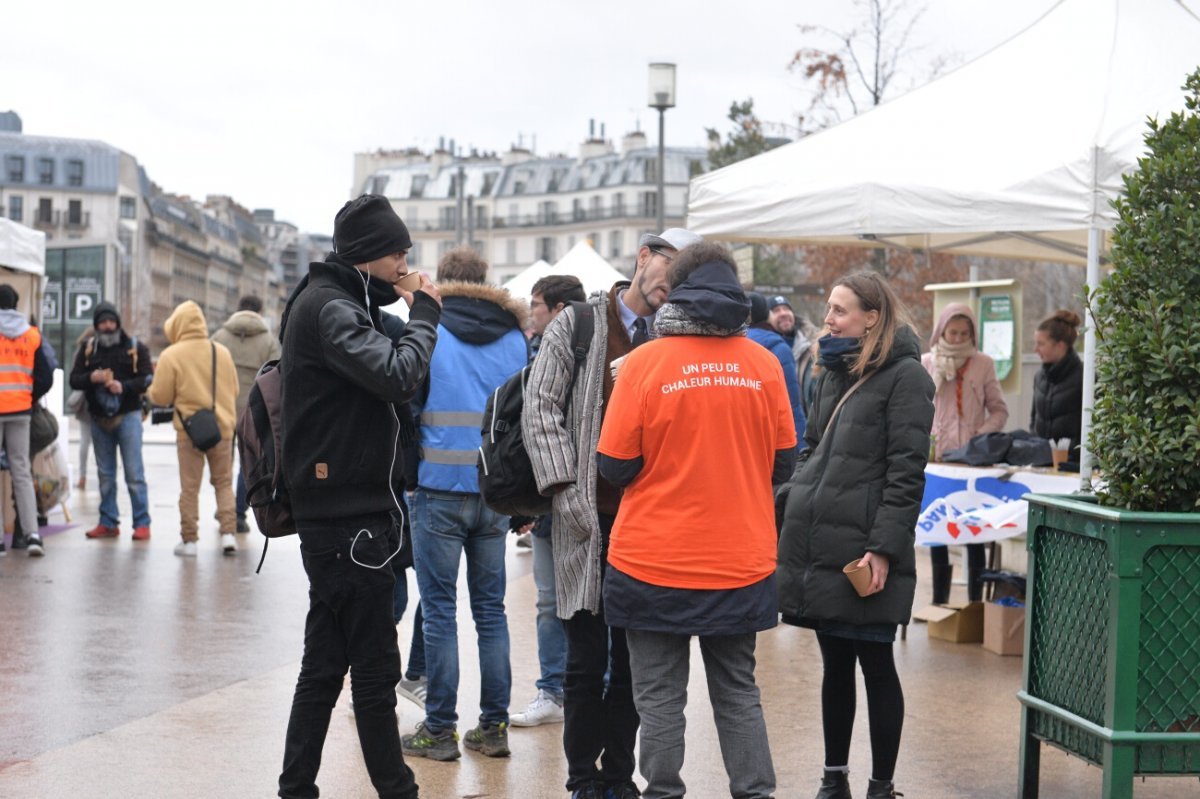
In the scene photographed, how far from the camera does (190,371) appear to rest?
12055 mm

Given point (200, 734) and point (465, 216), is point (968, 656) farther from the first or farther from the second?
point (465, 216)

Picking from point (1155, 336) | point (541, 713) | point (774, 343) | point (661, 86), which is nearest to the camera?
point (1155, 336)

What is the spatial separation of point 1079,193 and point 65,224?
11973cm

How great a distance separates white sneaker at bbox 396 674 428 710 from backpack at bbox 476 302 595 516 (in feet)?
5.75

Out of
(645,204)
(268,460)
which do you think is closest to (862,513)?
(268,460)

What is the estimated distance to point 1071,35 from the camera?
8.31 metres

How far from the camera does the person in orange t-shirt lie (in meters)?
4.64

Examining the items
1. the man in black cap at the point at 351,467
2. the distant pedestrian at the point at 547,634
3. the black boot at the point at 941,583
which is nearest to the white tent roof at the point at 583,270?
the black boot at the point at 941,583

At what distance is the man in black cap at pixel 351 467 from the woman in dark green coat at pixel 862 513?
1387mm

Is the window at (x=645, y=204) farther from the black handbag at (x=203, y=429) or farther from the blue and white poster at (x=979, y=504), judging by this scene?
the blue and white poster at (x=979, y=504)

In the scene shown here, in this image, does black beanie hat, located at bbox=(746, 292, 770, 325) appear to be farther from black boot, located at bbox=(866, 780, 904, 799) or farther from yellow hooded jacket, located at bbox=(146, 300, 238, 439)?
yellow hooded jacket, located at bbox=(146, 300, 238, 439)

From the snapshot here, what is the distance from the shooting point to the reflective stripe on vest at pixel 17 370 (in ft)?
37.4

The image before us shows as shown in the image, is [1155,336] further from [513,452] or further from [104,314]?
[104,314]

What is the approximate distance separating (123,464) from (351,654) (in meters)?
8.57
